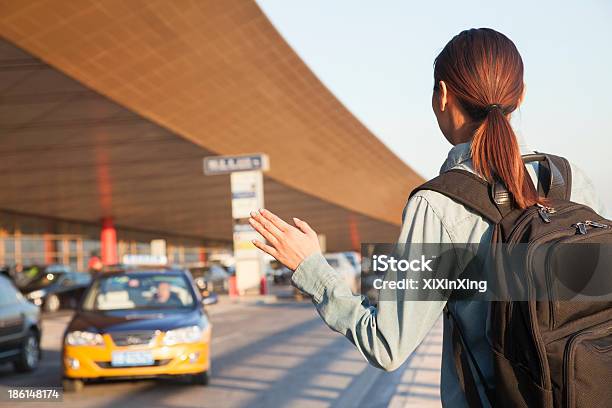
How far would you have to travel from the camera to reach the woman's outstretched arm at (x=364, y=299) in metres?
2.03

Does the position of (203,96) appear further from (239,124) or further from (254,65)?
(239,124)

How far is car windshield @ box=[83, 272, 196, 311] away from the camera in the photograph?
12781 millimetres

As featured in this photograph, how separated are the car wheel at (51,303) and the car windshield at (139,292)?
21.0 m

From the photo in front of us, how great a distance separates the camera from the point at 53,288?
110 feet

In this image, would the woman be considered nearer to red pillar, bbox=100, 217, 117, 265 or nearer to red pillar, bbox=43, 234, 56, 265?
red pillar, bbox=100, 217, 117, 265

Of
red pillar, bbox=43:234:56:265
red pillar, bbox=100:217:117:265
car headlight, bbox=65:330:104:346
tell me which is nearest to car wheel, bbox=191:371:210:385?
car headlight, bbox=65:330:104:346

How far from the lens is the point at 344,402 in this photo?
385 inches

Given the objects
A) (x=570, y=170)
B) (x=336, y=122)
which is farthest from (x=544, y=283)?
(x=336, y=122)

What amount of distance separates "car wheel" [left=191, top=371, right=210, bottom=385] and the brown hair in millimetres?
9767

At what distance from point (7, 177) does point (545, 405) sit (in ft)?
136

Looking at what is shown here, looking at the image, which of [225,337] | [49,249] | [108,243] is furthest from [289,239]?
[108,243]

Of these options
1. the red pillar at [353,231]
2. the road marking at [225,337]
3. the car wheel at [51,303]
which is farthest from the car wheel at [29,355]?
the red pillar at [353,231]

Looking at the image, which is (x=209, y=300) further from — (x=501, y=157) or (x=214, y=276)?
(x=214, y=276)

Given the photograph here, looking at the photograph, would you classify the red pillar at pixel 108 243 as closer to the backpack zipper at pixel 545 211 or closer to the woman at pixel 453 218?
the woman at pixel 453 218
